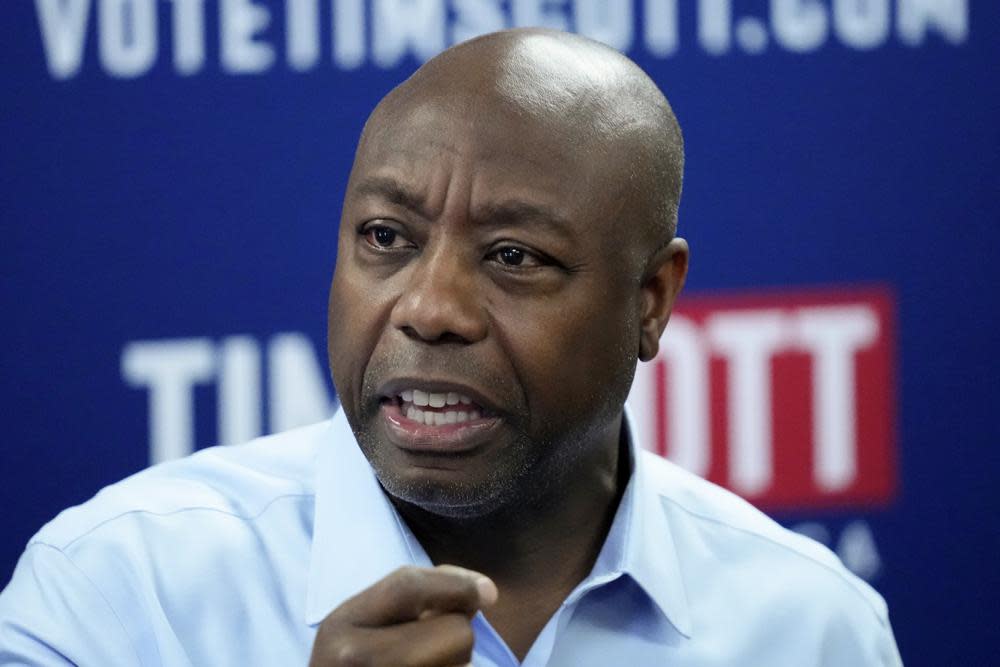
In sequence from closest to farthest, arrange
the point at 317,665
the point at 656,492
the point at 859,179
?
1. the point at 317,665
2. the point at 656,492
3. the point at 859,179

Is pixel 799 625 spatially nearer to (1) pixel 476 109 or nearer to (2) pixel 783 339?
(1) pixel 476 109

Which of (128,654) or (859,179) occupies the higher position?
(859,179)

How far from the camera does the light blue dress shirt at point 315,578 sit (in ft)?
5.11

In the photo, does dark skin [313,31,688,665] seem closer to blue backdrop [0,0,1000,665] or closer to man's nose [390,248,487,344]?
man's nose [390,248,487,344]

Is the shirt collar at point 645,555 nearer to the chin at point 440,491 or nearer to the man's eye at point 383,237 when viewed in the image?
the chin at point 440,491

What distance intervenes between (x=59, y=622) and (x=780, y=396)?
1.41 metres

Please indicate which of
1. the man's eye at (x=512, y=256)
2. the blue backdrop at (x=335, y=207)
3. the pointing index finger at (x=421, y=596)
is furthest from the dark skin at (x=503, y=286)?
the blue backdrop at (x=335, y=207)

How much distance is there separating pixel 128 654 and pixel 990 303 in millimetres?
1664

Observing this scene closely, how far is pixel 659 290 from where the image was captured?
1787 millimetres

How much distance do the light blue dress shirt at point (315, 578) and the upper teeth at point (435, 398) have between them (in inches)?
6.6

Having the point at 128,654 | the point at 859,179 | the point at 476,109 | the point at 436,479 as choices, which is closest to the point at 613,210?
the point at 476,109

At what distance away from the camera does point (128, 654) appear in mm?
1540

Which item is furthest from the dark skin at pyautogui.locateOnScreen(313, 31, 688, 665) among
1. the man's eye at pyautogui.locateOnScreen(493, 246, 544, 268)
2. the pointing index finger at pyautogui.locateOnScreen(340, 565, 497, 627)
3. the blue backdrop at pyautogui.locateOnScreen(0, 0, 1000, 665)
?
the blue backdrop at pyautogui.locateOnScreen(0, 0, 1000, 665)

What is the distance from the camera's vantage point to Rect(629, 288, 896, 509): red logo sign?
259 cm
